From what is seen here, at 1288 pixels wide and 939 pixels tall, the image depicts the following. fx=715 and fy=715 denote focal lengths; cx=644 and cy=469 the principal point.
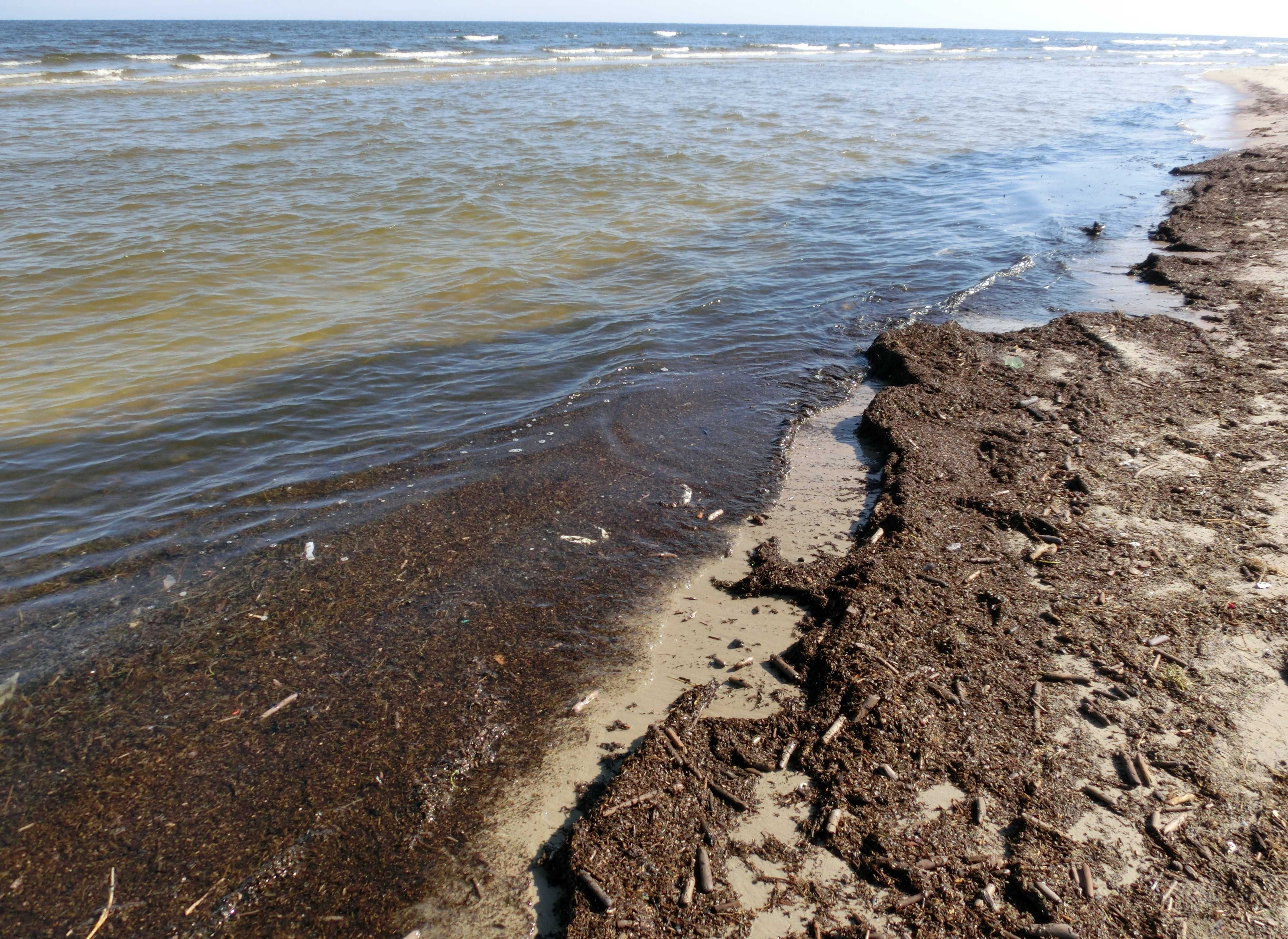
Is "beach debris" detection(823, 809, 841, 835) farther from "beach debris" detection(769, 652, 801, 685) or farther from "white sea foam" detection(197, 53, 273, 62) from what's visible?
"white sea foam" detection(197, 53, 273, 62)

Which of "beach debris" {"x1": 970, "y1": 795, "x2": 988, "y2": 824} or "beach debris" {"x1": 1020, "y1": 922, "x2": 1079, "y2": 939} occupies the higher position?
"beach debris" {"x1": 1020, "y1": 922, "x2": 1079, "y2": 939}

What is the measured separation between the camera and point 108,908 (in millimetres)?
2506

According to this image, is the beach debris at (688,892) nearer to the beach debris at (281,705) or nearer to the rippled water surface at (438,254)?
the beach debris at (281,705)

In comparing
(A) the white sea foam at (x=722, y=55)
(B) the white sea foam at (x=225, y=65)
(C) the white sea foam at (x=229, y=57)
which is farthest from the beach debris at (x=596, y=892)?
(A) the white sea foam at (x=722, y=55)

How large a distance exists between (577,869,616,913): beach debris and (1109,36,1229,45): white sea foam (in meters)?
115

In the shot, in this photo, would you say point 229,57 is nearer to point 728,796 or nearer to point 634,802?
point 634,802

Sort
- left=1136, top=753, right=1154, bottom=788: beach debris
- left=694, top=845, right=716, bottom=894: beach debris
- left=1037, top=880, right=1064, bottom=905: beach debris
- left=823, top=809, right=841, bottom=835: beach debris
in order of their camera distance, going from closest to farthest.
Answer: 1. left=1037, top=880, right=1064, bottom=905: beach debris
2. left=694, top=845, right=716, bottom=894: beach debris
3. left=823, top=809, right=841, bottom=835: beach debris
4. left=1136, top=753, right=1154, bottom=788: beach debris

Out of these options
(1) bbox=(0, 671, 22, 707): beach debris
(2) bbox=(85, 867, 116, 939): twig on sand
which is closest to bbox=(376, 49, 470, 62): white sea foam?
(1) bbox=(0, 671, 22, 707): beach debris

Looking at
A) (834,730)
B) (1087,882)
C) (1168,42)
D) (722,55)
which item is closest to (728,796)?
(834,730)

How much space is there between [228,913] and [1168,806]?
3353 mm

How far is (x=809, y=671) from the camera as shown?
329 cm

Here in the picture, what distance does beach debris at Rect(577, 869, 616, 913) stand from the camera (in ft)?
7.63

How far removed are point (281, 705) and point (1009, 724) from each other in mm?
3196

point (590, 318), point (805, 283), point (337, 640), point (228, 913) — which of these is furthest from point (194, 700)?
point (805, 283)
